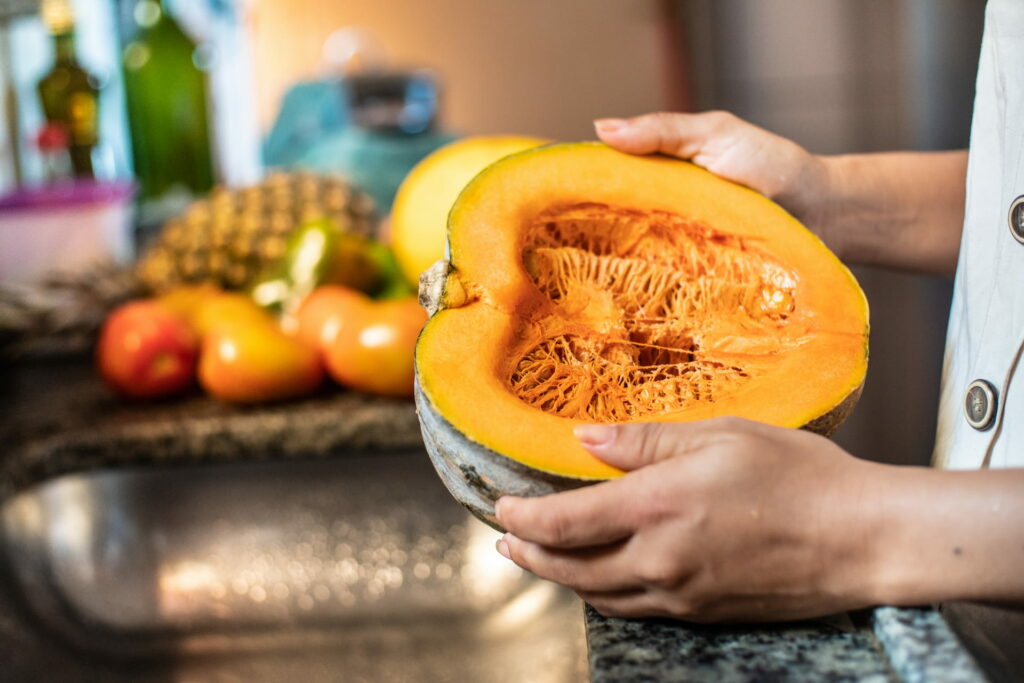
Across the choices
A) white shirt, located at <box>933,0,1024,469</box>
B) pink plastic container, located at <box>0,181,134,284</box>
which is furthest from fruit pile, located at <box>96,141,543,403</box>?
white shirt, located at <box>933,0,1024,469</box>

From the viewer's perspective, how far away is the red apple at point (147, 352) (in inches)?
40.4

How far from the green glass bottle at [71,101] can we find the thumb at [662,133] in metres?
1.36

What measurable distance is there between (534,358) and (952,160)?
0.37 meters

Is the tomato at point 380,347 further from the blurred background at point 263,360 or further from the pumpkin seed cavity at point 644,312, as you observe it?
the pumpkin seed cavity at point 644,312

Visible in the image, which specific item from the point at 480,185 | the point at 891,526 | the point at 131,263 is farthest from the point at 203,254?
the point at 891,526

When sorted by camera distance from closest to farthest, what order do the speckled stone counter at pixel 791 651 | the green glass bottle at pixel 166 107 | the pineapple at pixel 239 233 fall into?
the speckled stone counter at pixel 791 651 → the pineapple at pixel 239 233 → the green glass bottle at pixel 166 107

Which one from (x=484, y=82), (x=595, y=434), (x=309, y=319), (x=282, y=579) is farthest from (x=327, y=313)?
(x=484, y=82)

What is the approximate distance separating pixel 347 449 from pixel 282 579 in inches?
5.8

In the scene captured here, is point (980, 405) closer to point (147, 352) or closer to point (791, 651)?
point (791, 651)

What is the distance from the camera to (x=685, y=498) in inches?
15.3

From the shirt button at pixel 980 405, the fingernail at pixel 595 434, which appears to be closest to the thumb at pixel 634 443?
the fingernail at pixel 595 434

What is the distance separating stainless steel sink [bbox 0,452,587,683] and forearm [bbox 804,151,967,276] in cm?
48

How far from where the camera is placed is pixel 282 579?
96 cm

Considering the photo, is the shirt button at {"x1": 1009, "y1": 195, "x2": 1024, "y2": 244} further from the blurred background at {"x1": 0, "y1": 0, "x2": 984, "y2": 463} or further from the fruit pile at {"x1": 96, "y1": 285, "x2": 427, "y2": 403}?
the blurred background at {"x1": 0, "y1": 0, "x2": 984, "y2": 463}
